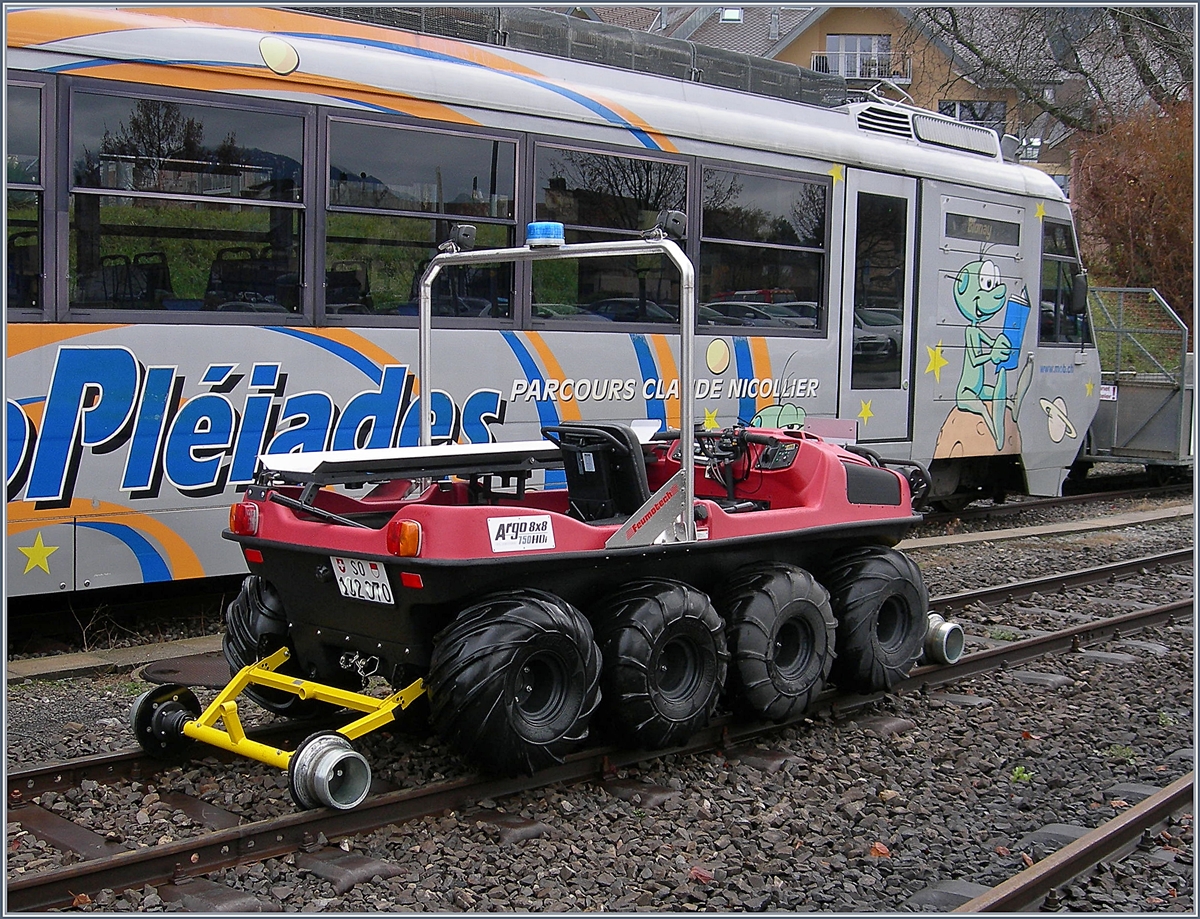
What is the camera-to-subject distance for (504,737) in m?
5.19

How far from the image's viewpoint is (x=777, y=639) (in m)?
6.42

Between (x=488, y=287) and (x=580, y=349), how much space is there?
90cm

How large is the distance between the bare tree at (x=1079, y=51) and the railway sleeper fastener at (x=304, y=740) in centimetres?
2677

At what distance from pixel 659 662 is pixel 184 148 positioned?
14.4ft

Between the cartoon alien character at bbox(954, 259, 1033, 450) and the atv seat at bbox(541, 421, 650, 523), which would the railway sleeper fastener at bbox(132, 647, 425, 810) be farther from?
the cartoon alien character at bbox(954, 259, 1033, 450)

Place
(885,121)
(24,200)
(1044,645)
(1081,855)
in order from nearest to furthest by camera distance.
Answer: (1081,855) → (24,200) → (1044,645) → (885,121)

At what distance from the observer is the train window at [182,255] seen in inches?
294

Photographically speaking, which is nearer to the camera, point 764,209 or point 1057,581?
point 1057,581

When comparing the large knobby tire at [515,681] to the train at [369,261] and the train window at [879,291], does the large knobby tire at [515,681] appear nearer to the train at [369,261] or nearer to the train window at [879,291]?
the train at [369,261]

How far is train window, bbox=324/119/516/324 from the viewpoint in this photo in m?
8.47

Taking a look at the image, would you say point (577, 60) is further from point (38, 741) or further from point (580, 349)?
point (38, 741)

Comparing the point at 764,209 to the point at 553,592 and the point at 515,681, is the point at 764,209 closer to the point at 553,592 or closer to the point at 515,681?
the point at 553,592

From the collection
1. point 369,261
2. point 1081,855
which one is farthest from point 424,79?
point 1081,855

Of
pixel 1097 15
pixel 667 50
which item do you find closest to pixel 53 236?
pixel 667 50
